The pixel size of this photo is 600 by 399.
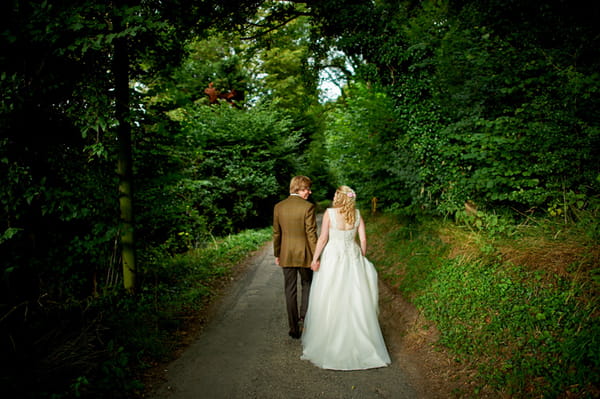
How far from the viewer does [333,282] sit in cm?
424

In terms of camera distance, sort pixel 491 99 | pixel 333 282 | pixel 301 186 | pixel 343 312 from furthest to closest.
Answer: pixel 491 99, pixel 301 186, pixel 333 282, pixel 343 312

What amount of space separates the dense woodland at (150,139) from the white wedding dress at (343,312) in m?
1.99

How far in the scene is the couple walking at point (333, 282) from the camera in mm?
3895

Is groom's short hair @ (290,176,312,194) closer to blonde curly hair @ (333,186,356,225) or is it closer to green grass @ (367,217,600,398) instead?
blonde curly hair @ (333,186,356,225)

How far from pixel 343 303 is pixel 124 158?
12.9 feet

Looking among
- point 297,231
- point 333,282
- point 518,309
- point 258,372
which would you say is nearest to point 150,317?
point 258,372

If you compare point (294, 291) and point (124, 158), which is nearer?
point (294, 291)

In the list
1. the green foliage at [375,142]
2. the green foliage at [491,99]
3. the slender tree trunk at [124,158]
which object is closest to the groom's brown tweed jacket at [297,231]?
the slender tree trunk at [124,158]

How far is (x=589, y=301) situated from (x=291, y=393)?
10.3 feet

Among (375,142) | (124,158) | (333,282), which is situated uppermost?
(375,142)

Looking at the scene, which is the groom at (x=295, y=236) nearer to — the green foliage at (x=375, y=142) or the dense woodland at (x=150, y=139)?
→ the dense woodland at (x=150, y=139)

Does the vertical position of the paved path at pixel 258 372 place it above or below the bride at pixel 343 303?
below

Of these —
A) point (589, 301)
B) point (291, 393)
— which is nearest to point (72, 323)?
point (291, 393)

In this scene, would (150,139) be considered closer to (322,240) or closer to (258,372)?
(322,240)
